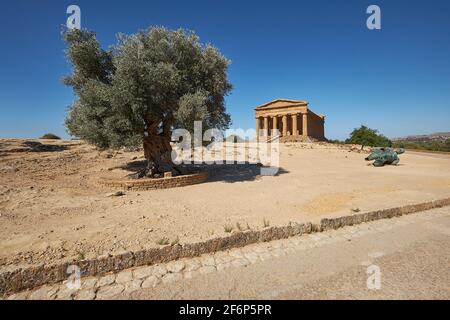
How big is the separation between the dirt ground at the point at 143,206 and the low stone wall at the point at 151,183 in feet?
1.43

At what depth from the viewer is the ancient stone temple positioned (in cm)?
4047

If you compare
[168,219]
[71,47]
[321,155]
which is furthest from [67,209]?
[321,155]

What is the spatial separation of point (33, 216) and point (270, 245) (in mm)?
5880

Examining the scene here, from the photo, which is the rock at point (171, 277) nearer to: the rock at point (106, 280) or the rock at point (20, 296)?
the rock at point (106, 280)

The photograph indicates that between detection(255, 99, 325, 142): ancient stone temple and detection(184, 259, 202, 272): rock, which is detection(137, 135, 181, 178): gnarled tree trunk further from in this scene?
detection(255, 99, 325, 142): ancient stone temple

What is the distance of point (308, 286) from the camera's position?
11.6ft

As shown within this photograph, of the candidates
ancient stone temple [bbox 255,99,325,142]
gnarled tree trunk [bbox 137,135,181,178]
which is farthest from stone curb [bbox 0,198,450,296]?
ancient stone temple [bbox 255,99,325,142]

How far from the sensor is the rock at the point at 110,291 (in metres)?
3.41

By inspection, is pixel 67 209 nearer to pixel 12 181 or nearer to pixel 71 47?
pixel 12 181

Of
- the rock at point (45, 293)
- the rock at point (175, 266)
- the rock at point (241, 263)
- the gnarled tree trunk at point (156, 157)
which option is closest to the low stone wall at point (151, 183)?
the gnarled tree trunk at point (156, 157)

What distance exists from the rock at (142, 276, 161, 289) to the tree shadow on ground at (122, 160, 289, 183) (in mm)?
8470

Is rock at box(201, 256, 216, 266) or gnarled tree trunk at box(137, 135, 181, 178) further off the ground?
gnarled tree trunk at box(137, 135, 181, 178)

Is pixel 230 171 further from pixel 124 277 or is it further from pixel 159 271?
pixel 124 277

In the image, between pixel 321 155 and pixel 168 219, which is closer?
pixel 168 219
